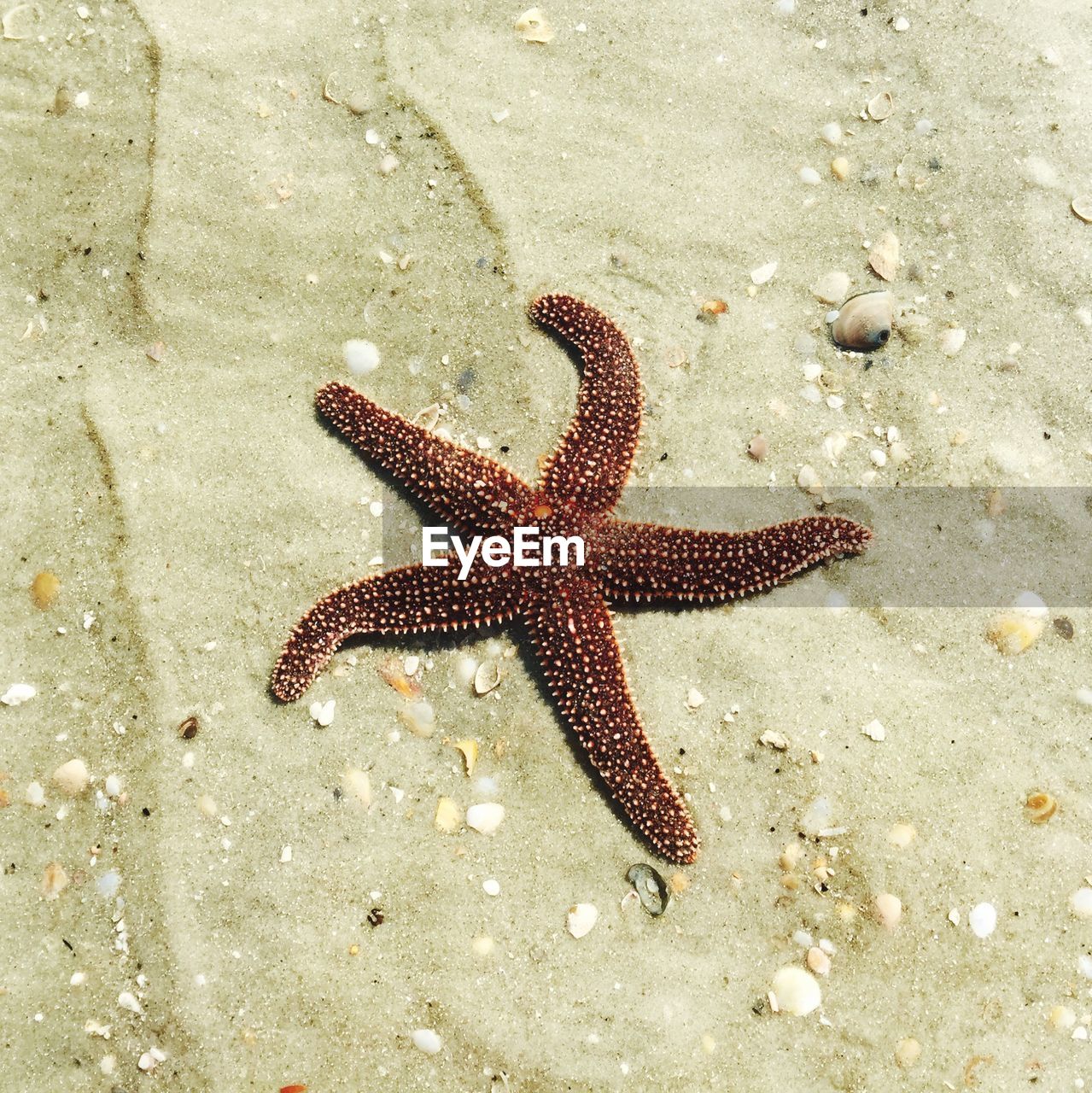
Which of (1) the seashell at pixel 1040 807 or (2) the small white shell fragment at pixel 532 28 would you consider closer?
(1) the seashell at pixel 1040 807

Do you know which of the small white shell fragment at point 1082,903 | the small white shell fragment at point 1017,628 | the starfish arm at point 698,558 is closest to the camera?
the starfish arm at point 698,558

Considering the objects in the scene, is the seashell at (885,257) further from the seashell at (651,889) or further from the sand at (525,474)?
the seashell at (651,889)

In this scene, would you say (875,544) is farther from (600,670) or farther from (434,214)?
(434,214)

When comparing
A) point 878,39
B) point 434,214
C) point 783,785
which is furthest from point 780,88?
point 783,785

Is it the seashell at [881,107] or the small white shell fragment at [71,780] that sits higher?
the seashell at [881,107]

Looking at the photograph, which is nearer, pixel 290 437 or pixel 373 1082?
pixel 373 1082

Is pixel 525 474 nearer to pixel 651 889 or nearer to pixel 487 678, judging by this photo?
A: pixel 487 678

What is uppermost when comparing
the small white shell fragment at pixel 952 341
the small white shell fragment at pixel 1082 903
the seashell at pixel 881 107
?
the seashell at pixel 881 107

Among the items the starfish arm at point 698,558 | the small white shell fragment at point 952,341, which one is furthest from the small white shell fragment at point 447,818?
the small white shell fragment at point 952,341
